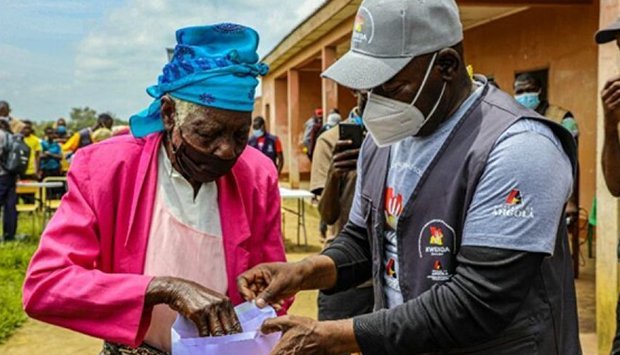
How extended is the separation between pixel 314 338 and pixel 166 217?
558 millimetres

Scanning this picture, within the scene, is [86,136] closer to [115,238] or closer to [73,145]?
[73,145]

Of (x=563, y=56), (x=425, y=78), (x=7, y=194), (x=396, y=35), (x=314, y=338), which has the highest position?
(x=563, y=56)

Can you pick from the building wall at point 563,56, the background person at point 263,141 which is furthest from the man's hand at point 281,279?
the background person at point 263,141

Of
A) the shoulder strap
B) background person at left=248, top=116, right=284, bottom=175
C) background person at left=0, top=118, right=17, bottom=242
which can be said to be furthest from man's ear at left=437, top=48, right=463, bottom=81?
background person at left=248, top=116, right=284, bottom=175

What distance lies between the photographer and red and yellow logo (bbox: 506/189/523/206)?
1.67 m

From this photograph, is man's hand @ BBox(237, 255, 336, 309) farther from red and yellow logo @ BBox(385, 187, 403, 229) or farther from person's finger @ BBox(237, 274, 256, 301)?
red and yellow logo @ BBox(385, 187, 403, 229)

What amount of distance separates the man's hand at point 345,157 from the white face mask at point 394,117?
1780 mm

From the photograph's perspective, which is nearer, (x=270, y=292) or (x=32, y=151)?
(x=270, y=292)

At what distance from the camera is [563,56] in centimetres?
908

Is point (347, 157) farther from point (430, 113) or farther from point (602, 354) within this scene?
point (602, 354)

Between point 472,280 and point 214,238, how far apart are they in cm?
77

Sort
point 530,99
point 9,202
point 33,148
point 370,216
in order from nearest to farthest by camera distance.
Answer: point 370,216
point 530,99
point 9,202
point 33,148

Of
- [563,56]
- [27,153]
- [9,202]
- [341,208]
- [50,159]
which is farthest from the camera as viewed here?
[50,159]

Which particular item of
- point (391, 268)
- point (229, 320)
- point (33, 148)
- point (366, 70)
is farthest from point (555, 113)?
point (33, 148)
